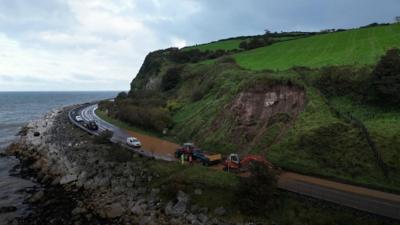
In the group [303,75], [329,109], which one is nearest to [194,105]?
[303,75]

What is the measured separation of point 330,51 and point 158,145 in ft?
114

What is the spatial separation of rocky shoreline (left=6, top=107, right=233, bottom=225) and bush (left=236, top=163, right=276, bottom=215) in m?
2.19

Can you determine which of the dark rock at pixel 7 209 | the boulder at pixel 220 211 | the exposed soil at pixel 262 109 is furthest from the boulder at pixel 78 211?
the exposed soil at pixel 262 109

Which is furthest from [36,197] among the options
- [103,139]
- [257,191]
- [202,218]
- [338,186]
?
[338,186]

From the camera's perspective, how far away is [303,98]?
148 feet

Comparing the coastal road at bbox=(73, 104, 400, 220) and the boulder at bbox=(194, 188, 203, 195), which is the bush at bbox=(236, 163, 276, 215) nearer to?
the coastal road at bbox=(73, 104, 400, 220)

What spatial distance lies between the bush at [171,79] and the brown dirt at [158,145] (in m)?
28.0

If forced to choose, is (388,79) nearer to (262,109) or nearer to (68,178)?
(262,109)

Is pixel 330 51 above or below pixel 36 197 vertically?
above

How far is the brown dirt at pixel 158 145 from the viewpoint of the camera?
4617 cm

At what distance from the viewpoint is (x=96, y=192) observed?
35.7 metres

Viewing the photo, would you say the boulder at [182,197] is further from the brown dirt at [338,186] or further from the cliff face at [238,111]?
the cliff face at [238,111]

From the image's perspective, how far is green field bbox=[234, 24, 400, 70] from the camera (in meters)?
52.3

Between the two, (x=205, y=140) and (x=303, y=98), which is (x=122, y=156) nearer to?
(x=205, y=140)
